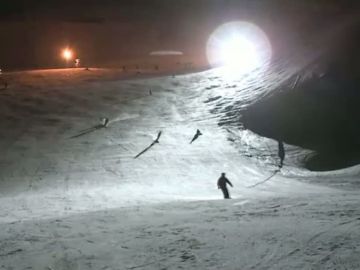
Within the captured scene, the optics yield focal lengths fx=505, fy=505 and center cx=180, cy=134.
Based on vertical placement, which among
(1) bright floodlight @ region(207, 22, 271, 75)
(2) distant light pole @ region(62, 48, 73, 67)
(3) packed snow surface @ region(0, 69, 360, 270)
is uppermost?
(1) bright floodlight @ region(207, 22, 271, 75)

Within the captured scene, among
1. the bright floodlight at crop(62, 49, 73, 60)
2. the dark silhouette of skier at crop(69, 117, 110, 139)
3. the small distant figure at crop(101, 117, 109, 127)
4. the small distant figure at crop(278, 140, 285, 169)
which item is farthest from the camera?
the bright floodlight at crop(62, 49, 73, 60)

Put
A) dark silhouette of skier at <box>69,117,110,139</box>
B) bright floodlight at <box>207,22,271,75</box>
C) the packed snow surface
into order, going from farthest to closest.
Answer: bright floodlight at <box>207,22,271,75</box> → dark silhouette of skier at <box>69,117,110,139</box> → the packed snow surface

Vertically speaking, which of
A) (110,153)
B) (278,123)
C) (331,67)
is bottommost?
(110,153)

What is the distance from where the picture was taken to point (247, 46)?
49281mm

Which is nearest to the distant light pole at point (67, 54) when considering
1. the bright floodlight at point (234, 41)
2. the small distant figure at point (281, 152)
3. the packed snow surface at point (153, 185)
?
the packed snow surface at point (153, 185)

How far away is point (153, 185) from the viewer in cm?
1686

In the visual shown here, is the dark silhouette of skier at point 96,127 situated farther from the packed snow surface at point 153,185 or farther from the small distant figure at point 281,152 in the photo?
the small distant figure at point 281,152

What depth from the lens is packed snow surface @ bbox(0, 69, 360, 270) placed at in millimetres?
6949

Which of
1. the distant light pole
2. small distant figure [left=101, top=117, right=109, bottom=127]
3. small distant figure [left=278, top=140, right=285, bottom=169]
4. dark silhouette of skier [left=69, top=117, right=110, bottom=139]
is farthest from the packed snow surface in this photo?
the distant light pole

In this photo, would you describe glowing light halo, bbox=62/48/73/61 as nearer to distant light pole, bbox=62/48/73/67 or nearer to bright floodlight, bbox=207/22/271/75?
distant light pole, bbox=62/48/73/67

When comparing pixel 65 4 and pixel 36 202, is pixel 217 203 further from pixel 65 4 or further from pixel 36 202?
pixel 65 4

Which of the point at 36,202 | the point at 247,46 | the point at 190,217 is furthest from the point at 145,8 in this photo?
the point at 190,217

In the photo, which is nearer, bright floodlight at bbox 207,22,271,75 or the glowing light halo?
the glowing light halo

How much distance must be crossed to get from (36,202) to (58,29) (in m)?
33.3
